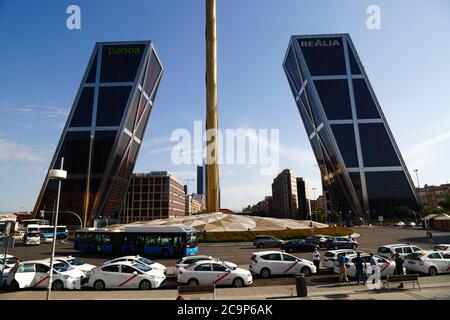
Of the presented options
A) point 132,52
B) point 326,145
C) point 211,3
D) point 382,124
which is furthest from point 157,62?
point 382,124

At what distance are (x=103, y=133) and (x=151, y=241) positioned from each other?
225 ft

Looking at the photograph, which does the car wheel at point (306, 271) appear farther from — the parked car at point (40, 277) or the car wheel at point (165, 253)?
the car wheel at point (165, 253)

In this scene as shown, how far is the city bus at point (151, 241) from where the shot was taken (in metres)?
29.8

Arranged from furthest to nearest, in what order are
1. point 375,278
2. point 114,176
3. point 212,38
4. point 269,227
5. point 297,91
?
point 297,91
point 114,176
point 212,38
point 269,227
point 375,278

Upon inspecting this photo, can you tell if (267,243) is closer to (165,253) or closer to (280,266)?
(165,253)

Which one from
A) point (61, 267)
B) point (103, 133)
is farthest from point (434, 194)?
point (61, 267)

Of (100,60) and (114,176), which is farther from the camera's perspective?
(100,60)

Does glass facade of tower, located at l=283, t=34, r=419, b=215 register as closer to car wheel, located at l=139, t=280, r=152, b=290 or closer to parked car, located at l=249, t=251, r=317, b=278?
parked car, located at l=249, t=251, r=317, b=278

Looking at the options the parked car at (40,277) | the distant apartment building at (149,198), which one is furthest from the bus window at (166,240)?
the distant apartment building at (149,198)

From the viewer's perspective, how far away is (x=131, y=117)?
311ft

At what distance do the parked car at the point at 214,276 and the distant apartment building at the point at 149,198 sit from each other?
340 feet

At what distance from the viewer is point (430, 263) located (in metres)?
17.4

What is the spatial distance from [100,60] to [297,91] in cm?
7165
